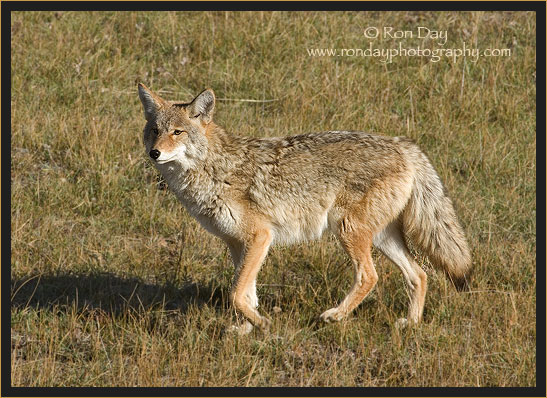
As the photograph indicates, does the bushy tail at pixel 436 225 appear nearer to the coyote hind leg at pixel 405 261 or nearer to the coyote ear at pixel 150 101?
the coyote hind leg at pixel 405 261

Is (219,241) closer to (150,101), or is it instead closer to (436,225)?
(150,101)

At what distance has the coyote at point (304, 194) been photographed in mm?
6332

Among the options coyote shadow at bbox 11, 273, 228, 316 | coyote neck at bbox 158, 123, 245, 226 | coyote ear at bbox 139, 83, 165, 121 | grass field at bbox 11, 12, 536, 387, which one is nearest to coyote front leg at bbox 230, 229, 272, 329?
grass field at bbox 11, 12, 536, 387

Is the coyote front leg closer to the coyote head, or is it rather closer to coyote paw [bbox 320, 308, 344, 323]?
coyote paw [bbox 320, 308, 344, 323]

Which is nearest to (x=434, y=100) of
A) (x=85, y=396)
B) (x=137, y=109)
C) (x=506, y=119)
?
(x=506, y=119)

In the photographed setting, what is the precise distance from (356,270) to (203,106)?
5.98ft

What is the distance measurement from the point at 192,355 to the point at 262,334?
682mm

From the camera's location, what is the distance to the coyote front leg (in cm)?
622

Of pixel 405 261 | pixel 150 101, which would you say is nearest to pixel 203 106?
pixel 150 101

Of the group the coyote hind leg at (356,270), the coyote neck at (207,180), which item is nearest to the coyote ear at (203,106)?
the coyote neck at (207,180)

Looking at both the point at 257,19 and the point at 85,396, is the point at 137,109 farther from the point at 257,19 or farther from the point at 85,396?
the point at 85,396

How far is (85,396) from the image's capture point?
5.41 metres

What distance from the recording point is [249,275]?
6250 millimetres

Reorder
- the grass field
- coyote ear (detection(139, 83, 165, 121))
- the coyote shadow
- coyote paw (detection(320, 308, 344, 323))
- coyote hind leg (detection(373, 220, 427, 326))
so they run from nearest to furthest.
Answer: the grass field, coyote paw (detection(320, 308, 344, 323)), coyote ear (detection(139, 83, 165, 121)), coyote hind leg (detection(373, 220, 427, 326)), the coyote shadow
